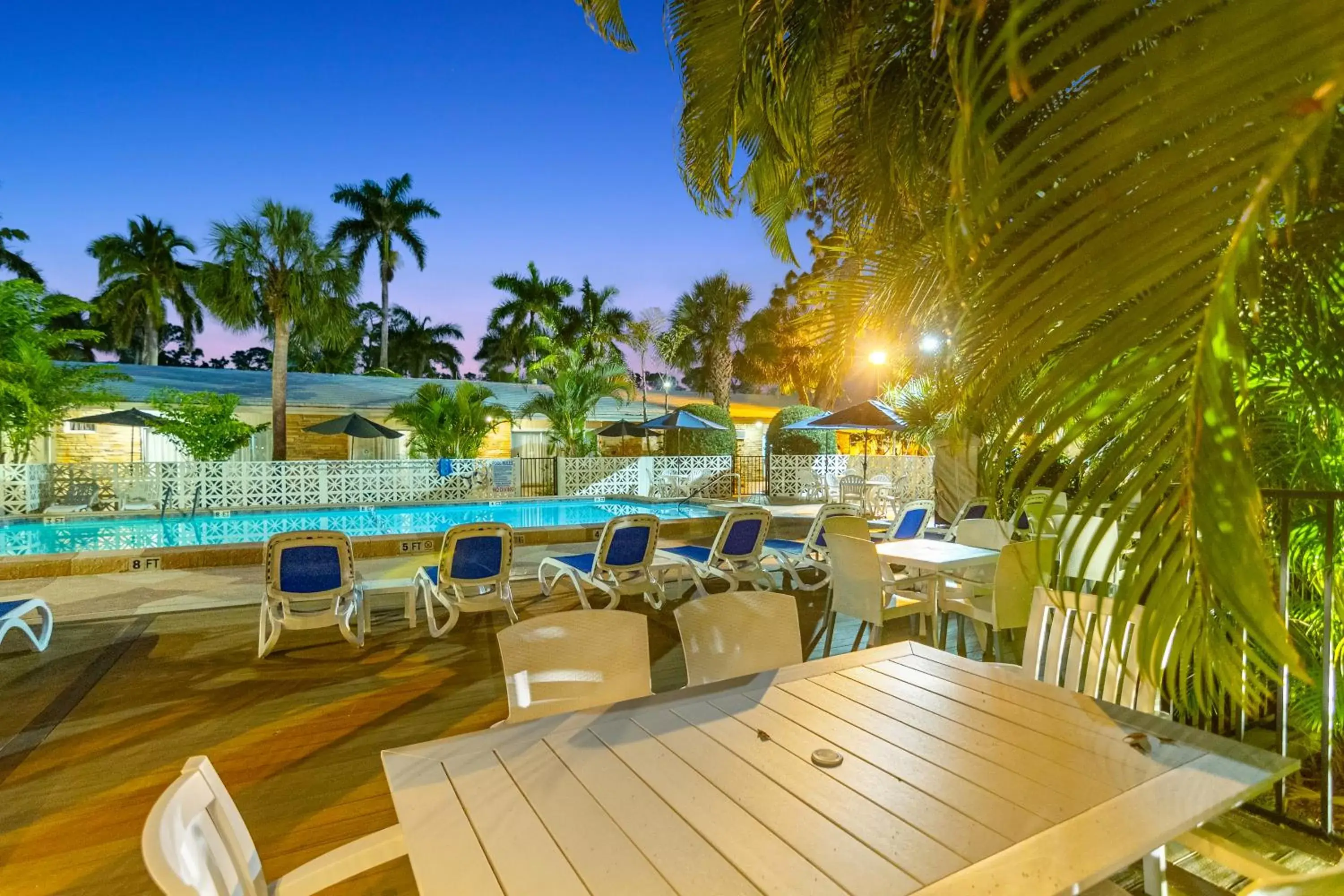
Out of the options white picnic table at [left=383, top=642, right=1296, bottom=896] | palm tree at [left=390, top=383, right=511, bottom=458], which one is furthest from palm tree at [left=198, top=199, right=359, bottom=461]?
white picnic table at [left=383, top=642, right=1296, bottom=896]

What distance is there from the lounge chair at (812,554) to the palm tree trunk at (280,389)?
14.5m

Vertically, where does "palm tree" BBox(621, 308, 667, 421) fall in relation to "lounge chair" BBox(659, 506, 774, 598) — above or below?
above

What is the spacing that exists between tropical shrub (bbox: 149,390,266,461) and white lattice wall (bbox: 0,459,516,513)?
45 centimetres

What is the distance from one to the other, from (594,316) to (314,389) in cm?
1094

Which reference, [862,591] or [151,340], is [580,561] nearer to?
[862,591]

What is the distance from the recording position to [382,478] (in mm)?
17062

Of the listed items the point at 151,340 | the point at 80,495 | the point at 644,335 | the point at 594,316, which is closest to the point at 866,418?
the point at 644,335

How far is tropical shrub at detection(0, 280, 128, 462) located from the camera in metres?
13.6

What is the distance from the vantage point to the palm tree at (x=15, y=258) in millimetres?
27500

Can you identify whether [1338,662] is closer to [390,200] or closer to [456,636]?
[456,636]

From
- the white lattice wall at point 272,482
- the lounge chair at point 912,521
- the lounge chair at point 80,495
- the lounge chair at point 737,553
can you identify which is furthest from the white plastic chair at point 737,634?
the lounge chair at point 80,495

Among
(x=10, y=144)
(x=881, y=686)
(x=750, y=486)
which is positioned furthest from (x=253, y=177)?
(x=881, y=686)

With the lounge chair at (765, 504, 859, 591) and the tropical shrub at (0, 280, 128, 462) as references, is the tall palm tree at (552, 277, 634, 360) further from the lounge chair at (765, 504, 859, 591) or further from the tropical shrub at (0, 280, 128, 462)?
the lounge chair at (765, 504, 859, 591)

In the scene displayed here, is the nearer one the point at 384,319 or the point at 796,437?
the point at 796,437
